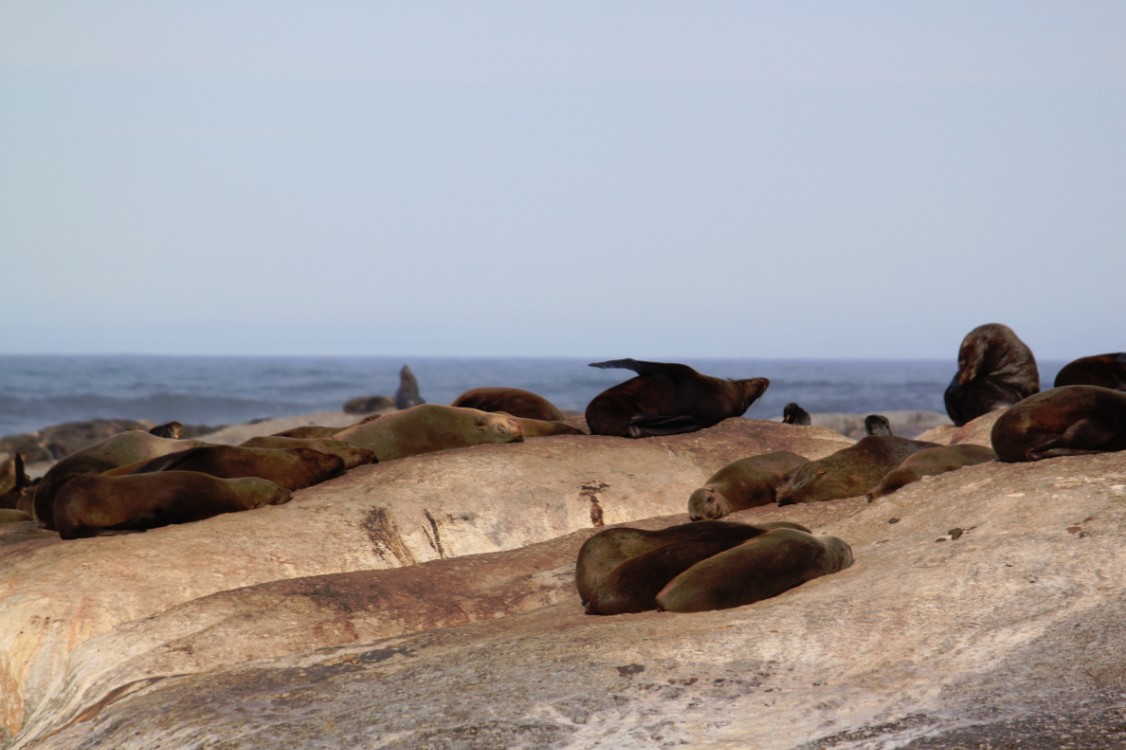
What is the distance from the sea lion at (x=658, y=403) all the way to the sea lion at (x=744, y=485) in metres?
1.45

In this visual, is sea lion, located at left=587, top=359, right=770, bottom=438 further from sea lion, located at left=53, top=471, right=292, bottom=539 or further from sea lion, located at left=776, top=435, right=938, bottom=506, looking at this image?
sea lion, located at left=53, top=471, right=292, bottom=539

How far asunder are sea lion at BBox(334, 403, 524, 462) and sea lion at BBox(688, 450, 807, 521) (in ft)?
5.85

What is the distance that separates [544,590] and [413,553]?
3.97ft

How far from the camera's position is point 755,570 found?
4559 mm

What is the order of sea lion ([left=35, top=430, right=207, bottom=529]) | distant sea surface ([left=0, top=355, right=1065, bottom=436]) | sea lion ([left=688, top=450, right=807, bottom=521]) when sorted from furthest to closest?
distant sea surface ([left=0, top=355, right=1065, bottom=436]), sea lion ([left=35, top=430, right=207, bottom=529]), sea lion ([left=688, top=450, right=807, bottom=521])

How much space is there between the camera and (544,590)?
546 centimetres

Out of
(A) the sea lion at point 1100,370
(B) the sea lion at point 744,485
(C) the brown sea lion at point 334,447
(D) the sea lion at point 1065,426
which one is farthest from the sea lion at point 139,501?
(A) the sea lion at point 1100,370

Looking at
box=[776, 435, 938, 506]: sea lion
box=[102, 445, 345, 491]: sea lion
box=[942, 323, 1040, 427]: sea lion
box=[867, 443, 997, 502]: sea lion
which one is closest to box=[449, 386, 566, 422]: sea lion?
box=[102, 445, 345, 491]: sea lion

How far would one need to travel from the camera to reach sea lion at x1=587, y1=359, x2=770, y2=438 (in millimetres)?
8398

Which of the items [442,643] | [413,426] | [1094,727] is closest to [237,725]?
[442,643]

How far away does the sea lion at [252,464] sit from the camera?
692 cm

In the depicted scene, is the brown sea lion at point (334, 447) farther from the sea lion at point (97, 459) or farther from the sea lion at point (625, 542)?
the sea lion at point (625, 542)

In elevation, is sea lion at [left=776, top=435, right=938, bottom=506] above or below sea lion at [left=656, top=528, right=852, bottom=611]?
above

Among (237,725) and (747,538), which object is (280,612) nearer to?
(237,725)
